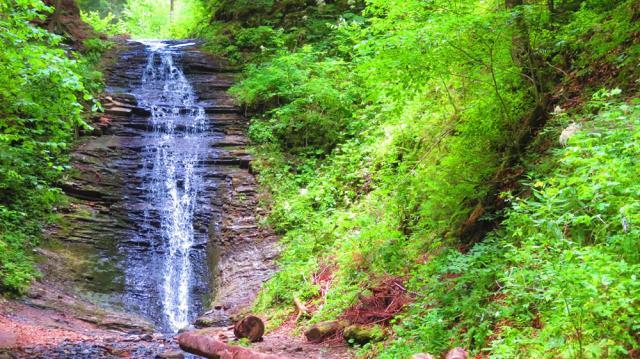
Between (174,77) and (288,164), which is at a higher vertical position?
(174,77)

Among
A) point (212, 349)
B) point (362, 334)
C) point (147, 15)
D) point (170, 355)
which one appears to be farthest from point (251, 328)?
point (147, 15)

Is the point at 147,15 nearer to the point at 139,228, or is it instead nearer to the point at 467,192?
the point at 139,228

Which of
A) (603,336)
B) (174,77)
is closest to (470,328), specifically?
(603,336)

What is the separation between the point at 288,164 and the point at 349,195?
3257 mm

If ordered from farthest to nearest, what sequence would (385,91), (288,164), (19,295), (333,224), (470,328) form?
(288,164) → (333,224) → (19,295) → (385,91) → (470,328)

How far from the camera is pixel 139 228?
1246 centimetres

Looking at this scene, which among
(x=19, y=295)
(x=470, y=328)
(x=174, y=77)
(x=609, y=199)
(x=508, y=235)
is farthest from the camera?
(x=174, y=77)

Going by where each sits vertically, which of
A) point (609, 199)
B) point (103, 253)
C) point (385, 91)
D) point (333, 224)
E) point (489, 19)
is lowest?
point (103, 253)

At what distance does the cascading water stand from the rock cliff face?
3.6 inches

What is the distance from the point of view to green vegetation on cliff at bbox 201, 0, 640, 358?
157 inches

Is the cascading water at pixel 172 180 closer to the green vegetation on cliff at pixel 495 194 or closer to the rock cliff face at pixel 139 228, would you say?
the rock cliff face at pixel 139 228

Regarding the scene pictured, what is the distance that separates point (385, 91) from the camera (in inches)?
266

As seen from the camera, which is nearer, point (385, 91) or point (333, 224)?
point (385, 91)

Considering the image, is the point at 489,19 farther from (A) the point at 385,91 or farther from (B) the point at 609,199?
(B) the point at 609,199
